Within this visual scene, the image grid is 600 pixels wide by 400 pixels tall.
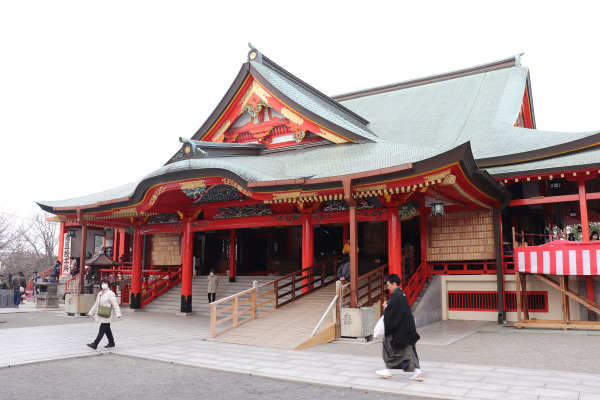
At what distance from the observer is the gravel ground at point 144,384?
20.3 ft

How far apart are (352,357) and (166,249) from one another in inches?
472

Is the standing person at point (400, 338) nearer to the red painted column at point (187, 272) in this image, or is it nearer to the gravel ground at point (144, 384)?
the gravel ground at point (144, 384)

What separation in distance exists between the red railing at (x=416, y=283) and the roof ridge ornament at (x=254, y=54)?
354 inches

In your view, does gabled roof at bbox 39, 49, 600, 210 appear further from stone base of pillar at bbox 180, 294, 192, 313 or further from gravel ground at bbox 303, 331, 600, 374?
stone base of pillar at bbox 180, 294, 192, 313

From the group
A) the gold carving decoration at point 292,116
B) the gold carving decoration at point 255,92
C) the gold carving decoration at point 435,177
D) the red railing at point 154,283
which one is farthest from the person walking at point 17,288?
the gold carving decoration at point 435,177

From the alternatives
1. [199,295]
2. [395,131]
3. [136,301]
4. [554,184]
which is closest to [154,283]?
[136,301]

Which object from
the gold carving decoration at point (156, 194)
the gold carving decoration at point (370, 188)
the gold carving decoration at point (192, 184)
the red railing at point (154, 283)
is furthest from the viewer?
the red railing at point (154, 283)

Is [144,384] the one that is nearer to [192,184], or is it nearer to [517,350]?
[517,350]

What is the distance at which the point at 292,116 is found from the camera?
1523cm

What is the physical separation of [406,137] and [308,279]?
23.0 feet

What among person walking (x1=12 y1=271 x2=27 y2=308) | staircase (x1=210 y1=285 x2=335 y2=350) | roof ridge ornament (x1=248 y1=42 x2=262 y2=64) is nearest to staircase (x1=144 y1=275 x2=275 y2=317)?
staircase (x1=210 y1=285 x2=335 y2=350)

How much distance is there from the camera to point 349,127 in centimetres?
1459

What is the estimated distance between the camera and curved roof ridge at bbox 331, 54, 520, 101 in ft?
69.4

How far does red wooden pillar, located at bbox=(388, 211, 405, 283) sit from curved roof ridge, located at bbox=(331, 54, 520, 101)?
12.4 metres
